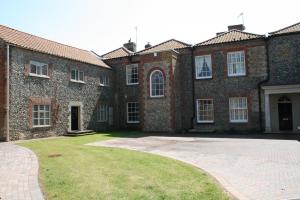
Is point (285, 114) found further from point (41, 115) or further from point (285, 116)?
point (41, 115)

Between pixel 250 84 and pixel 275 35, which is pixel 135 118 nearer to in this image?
pixel 250 84

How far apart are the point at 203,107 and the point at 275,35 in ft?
26.5

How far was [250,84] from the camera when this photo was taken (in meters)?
23.8

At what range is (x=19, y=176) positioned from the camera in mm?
8750

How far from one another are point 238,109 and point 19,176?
62.4 feet

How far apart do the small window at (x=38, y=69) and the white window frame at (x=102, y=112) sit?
7.16 metres

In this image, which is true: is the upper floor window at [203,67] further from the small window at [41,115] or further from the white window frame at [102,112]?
the small window at [41,115]

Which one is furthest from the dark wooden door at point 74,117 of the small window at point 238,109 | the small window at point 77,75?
the small window at point 238,109

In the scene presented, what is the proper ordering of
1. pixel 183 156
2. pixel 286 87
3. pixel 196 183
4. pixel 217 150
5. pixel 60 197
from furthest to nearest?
pixel 286 87, pixel 217 150, pixel 183 156, pixel 196 183, pixel 60 197

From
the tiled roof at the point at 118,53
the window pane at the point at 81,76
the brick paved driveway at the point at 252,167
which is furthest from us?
the tiled roof at the point at 118,53

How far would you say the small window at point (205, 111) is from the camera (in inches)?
997

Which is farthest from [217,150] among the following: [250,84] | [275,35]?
[275,35]

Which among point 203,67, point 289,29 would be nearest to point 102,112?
point 203,67

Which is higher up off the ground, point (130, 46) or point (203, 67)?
point (130, 46)
